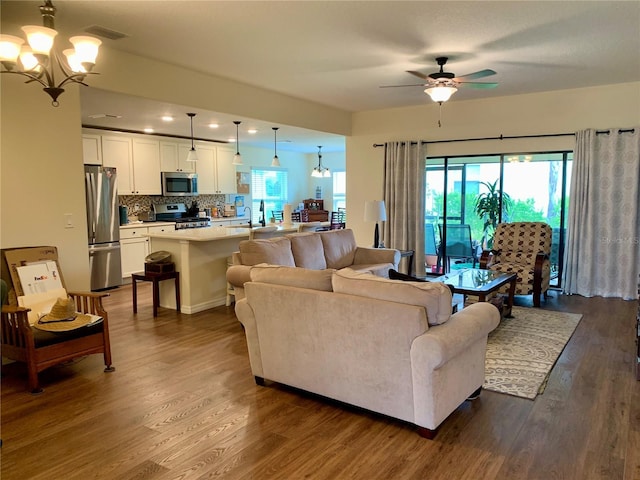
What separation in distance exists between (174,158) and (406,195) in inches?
167

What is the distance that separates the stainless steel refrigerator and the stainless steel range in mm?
1302

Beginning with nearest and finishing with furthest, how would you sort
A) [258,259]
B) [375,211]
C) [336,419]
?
[336,419] < [258,259] < [375,211]

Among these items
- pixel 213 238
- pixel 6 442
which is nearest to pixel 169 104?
pixel 213 238

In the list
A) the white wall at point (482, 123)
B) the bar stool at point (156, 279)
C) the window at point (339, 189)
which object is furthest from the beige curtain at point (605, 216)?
the window at point (339, 189)

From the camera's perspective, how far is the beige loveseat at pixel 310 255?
16.0 ft

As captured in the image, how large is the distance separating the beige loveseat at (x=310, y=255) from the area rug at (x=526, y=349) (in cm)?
171

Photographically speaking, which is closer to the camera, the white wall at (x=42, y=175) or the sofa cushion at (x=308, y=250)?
the white wall at (x=42, y=175)

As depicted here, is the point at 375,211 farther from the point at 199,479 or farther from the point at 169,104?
the point at 199,479

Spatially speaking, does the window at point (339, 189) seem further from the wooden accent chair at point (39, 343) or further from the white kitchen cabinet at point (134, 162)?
the wooden accent chair at point (39, 343)

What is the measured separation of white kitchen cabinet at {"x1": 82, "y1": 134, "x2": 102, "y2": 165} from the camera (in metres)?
7.04

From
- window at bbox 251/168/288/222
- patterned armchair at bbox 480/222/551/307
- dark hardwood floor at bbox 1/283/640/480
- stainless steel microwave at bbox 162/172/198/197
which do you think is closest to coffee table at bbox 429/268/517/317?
patterned armchair at bbox 480/222/551/307

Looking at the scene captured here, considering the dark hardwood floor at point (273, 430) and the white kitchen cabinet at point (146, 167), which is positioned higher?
the white kitchen cabinet at point (146, 167)

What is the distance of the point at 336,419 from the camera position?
9.65 ft

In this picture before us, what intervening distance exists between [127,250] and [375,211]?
4.03 m
